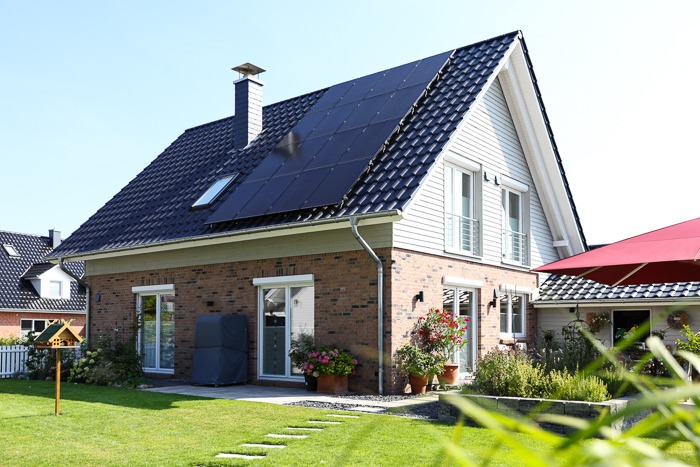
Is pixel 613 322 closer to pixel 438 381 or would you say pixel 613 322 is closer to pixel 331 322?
pixel 438 381

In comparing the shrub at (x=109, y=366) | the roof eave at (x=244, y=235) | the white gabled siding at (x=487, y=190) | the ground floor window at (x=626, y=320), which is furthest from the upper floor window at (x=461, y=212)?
the shrub at (x=109, y=366)

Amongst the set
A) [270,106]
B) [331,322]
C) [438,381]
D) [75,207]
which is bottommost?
[438,381]

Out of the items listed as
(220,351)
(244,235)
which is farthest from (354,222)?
(220,351)

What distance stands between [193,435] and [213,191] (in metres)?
8.91

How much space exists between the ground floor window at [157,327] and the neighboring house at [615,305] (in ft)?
29.1

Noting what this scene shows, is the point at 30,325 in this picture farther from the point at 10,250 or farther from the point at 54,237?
the point at 54,237

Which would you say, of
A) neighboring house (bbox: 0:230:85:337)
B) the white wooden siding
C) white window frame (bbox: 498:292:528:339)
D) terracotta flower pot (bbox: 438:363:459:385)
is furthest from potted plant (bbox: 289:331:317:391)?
neighboring house (bbox: 0:230:85:337)

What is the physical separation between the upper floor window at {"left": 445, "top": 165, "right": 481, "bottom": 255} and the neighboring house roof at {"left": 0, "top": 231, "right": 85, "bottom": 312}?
2047 cm

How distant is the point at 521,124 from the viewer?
1709cm

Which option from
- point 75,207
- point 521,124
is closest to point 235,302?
point 521,124

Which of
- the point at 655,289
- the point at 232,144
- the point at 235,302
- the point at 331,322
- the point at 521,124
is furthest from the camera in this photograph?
the point at 232,144

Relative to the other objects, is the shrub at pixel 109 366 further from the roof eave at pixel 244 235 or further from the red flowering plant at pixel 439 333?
the red flowering plant at pixel 439 333

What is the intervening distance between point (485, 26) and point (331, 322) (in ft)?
28.7

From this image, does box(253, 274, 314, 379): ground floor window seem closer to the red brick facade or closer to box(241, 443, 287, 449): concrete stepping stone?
the red brick facade
